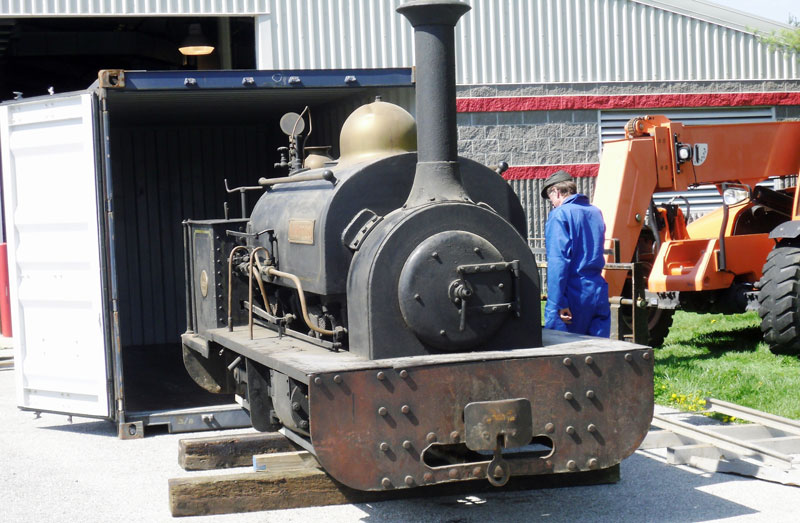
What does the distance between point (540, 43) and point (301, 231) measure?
895 centimetres

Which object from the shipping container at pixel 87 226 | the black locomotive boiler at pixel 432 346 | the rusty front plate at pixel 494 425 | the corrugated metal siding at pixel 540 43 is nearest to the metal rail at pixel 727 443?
the black locomotive boiler at pixel 432 346

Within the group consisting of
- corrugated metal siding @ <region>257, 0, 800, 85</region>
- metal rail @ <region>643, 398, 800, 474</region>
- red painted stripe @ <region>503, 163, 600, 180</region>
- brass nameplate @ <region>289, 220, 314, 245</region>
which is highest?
corrugated metal siding @ <region>257, 0, 800, 85</region>

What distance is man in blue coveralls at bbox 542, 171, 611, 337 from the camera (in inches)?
300

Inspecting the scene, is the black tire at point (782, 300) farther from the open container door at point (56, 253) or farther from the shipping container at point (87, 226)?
the open container door at point (56, 253)

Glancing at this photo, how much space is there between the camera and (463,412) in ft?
18.3

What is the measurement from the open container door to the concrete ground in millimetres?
1058

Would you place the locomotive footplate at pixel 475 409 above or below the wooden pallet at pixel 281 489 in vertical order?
above

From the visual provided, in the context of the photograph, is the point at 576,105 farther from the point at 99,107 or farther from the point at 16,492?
the point at 16,492

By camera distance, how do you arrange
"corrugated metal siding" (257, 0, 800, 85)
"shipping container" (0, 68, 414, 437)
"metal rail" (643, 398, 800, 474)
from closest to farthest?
"metal rail" (643, 398, 800, 474) < "shipping container" (0, 68, 414, 437) < "corrugated metal siding" (257, 0, 800, 85)

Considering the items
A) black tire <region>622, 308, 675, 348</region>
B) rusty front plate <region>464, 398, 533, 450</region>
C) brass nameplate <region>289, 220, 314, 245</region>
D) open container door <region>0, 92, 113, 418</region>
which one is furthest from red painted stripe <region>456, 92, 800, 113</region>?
rusty front plate <region>464, 398, 533, 450</region>

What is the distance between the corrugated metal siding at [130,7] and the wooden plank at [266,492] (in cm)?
852

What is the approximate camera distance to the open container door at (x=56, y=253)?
8.71 meters

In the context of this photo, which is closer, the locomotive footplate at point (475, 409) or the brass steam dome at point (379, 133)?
the locomotive footplate at point (475, 409)

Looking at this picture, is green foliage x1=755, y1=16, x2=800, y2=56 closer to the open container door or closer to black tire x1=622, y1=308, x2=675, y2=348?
black tire x1=622, y1=308, x2=675, y2=348
